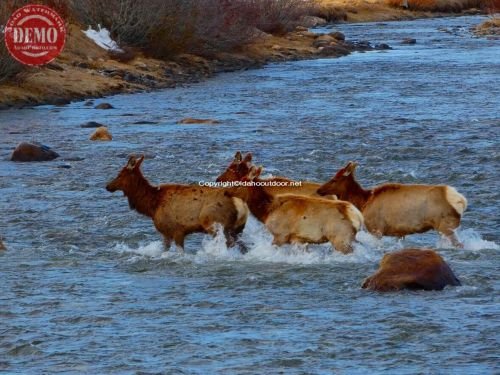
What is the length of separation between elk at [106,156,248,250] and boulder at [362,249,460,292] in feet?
6.89

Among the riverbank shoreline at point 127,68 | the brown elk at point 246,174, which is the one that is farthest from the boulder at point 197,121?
the brown elk at point 246,174

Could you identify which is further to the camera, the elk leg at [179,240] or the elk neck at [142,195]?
the elk neck at [142,195]

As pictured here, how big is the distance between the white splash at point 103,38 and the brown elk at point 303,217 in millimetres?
30234

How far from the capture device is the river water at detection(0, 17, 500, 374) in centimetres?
1107

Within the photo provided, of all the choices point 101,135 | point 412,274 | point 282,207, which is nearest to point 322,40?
point 101,135

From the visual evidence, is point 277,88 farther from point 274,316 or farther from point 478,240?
point 274,316

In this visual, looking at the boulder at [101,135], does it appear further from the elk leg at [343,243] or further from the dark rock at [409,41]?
the dark rock at [409,41]

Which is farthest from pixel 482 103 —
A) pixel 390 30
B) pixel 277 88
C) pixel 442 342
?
pixel 390 30

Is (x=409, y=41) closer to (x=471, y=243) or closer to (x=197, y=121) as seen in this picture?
(x=197, y=121)

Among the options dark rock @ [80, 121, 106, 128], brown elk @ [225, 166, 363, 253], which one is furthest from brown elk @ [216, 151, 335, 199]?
dark rock @ [80, 121, 106, 128]

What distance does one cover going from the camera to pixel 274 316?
1228 centimetres

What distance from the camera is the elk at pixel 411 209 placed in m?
14.6

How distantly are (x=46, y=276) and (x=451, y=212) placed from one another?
481 centimetres

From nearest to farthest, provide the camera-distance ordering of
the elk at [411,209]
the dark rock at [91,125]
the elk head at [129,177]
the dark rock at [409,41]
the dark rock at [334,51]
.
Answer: the elk at [411,209]
the elk head at [129,177]
the dark rock at [91,125]
the dark rock at [334,51]
the dark rock at [409,41]
